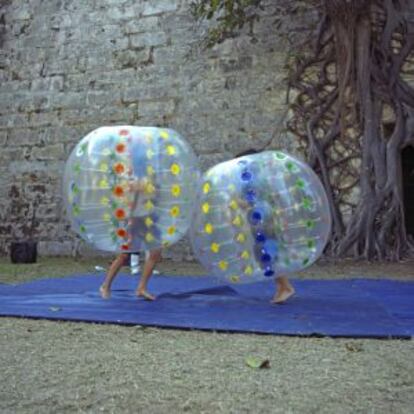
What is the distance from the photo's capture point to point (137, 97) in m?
9.27

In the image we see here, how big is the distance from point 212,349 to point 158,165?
150cm

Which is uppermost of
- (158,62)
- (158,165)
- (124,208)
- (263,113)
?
(158,62)

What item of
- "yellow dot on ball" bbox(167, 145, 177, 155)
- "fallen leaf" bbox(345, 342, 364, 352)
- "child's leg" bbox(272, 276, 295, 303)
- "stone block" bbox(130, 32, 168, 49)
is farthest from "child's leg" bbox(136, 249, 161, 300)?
"stone block" bbox(130, 32, 168, 49)

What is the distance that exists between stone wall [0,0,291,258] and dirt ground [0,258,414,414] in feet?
17.6

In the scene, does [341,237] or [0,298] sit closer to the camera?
[0,298]

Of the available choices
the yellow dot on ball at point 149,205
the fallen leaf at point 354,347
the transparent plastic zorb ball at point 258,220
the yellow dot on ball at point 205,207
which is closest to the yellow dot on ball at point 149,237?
the yellow dot on ball at point 149,205

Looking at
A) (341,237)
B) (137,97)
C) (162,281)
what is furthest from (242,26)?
(162,281)

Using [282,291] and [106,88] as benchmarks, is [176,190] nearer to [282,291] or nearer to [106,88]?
[282,291]

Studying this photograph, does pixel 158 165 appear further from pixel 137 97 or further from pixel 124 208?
pixel 137 97

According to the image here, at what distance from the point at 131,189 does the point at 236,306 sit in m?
1.04

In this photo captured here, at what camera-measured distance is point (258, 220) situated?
4082mm

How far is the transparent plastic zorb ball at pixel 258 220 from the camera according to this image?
13.4 ft

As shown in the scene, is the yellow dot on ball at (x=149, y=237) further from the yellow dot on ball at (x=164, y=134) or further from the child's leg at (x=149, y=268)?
the yellow dot on ball at (x=164, y=134)

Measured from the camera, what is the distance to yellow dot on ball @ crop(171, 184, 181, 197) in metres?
4.25
